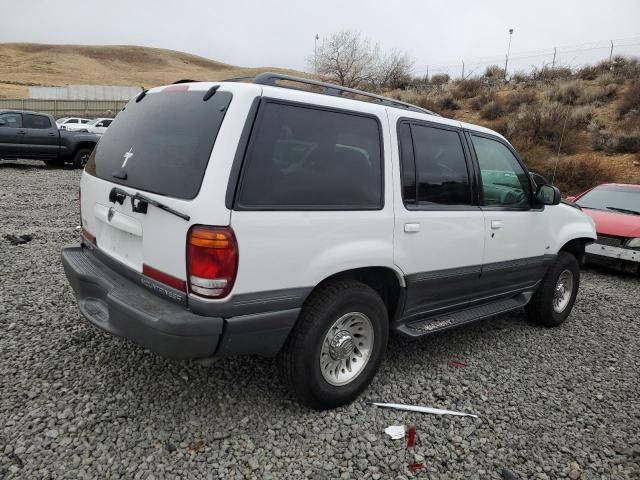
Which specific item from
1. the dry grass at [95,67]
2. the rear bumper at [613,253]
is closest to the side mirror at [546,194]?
the rear bumper at [613,253]

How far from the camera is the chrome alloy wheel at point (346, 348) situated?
2.97 meters

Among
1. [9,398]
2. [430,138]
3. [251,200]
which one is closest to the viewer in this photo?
[251,200]

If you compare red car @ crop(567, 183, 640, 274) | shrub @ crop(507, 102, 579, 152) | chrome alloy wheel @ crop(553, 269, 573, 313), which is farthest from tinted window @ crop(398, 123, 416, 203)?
shrub @ crop(507, 102, 579, 152)

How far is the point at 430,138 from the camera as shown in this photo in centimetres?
350

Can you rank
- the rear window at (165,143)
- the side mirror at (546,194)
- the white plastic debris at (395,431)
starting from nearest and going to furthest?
the rear window at (165,143) < the white plastic debris at (395,431) < the side mirror at (546,194)

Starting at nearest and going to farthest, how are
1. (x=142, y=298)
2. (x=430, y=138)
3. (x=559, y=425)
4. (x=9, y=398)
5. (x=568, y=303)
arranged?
(x=142, y=298)
(x=9, y=398)
(x=559, y=425)
(x=430, y=138)
(x=568, y=303)

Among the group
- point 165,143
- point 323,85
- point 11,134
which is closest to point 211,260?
point 165,143

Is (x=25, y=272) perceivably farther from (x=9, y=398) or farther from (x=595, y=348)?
(x=595, y=348)

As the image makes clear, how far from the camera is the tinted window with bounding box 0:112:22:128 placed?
42.8ft

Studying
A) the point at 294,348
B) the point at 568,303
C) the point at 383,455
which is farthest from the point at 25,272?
the point at 568,303

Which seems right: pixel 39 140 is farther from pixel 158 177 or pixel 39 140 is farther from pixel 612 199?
pixel 612 199

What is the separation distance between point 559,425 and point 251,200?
2.42 meters

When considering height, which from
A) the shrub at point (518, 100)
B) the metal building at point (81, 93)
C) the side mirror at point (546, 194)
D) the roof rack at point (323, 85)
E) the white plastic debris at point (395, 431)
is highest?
the metal building at point (81, 93)

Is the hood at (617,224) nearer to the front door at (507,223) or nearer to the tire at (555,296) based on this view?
the tire at (555,296)
